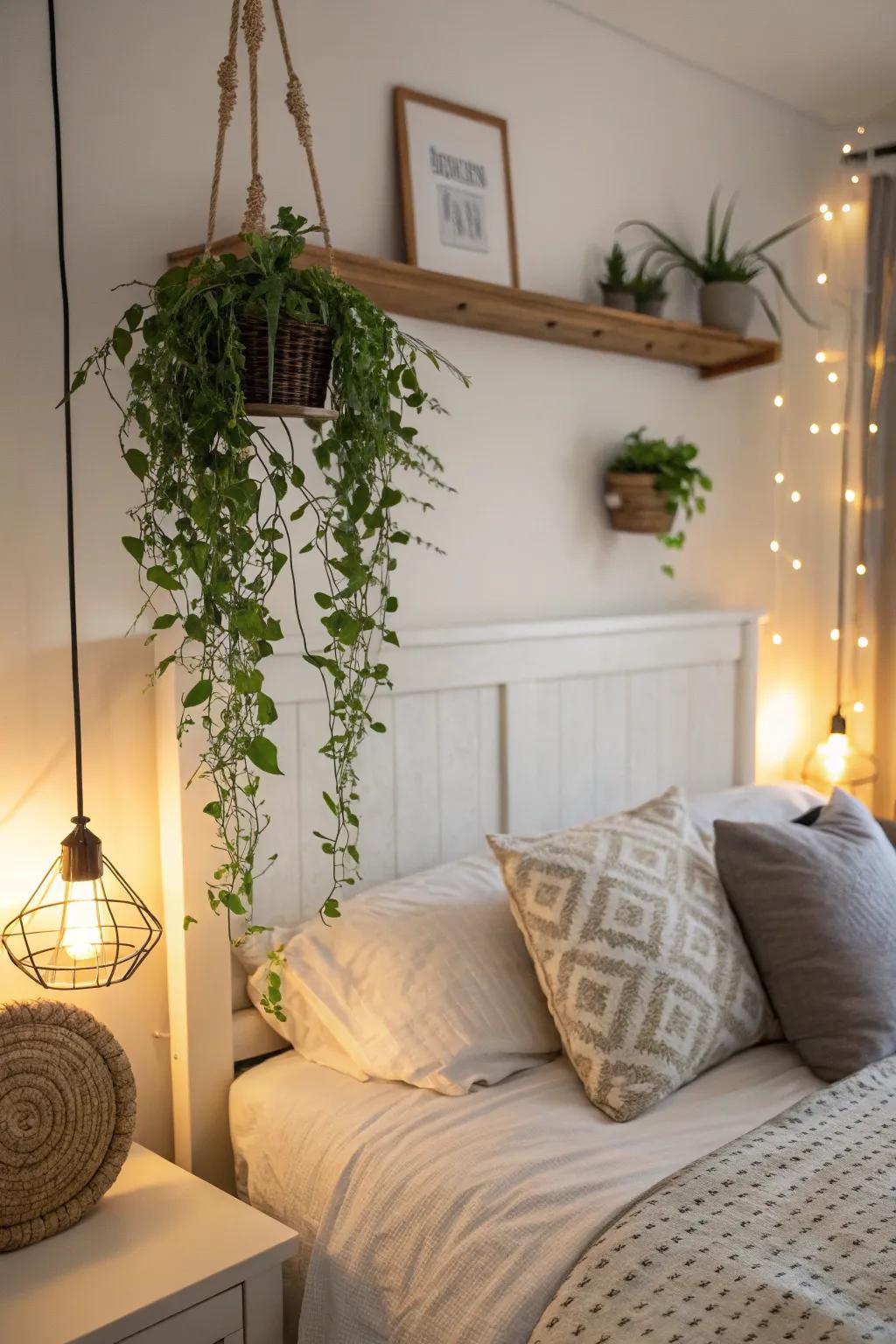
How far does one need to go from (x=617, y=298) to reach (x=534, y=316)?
1.06 ft

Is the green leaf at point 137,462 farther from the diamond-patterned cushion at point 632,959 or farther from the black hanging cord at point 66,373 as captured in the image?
the diamond-patterned cushion at point 632,959

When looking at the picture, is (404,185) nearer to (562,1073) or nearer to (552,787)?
(552,787)

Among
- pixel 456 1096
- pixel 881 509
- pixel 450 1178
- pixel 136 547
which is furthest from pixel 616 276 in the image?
pixel 450 1178

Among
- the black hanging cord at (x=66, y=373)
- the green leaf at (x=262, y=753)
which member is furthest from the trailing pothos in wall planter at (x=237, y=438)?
the black hanging cord at (x=66, y=373)

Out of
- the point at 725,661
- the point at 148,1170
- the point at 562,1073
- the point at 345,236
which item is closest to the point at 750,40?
the point at 345,236

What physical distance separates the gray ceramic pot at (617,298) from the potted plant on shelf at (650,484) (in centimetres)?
27

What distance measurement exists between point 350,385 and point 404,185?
0.81 meters

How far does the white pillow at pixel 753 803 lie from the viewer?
2.43m

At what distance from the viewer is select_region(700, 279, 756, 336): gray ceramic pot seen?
264 centimetres

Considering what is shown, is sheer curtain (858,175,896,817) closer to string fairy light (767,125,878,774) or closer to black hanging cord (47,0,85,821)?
string fairy light (767,125,878,774)

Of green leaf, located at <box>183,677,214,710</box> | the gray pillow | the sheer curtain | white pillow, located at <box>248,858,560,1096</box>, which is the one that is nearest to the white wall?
the sheer curtain

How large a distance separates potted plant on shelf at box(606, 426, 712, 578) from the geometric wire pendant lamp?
4.01 feet

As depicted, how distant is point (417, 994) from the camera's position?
70.6 inches

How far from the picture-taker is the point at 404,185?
2.14m
